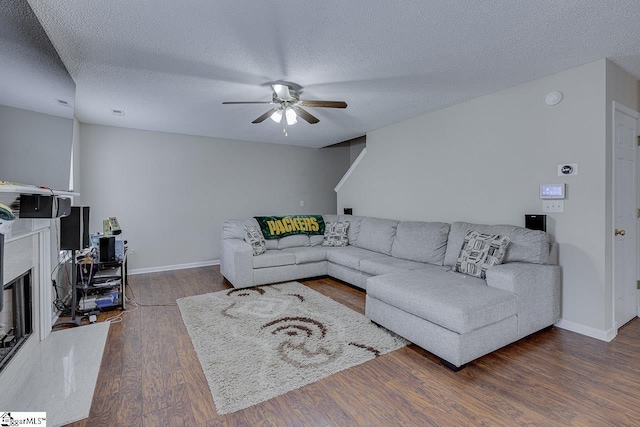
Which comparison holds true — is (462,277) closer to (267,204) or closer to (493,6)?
(493,6)

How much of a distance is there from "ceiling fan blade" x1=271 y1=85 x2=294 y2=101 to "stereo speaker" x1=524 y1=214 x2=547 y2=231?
8.66ft

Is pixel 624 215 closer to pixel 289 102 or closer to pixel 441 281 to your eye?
pixel 441 281

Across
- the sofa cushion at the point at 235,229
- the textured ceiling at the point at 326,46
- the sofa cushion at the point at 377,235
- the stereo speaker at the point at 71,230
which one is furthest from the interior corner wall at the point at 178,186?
the sofa cushion at the point at 377,235

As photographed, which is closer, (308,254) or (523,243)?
(523,243)

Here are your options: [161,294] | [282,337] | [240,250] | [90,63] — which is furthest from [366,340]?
[90,63]

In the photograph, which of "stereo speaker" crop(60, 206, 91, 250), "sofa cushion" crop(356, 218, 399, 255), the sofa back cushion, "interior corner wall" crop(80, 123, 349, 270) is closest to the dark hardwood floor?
the sofa back cushion

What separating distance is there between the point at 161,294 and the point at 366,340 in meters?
2.68

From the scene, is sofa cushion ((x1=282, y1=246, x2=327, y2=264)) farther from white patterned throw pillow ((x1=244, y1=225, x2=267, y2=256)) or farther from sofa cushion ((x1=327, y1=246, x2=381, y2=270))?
white patterned throw pillow ((x1=244, y1=225, x2=267, y2=256))

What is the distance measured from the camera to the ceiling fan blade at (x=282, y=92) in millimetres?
2844

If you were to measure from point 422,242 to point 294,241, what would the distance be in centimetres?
197

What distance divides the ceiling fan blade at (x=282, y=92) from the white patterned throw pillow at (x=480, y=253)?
2.30m

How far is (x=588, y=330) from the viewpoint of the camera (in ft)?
8.31

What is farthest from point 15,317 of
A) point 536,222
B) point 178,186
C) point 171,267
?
point 536,222

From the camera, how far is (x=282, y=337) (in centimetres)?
248
